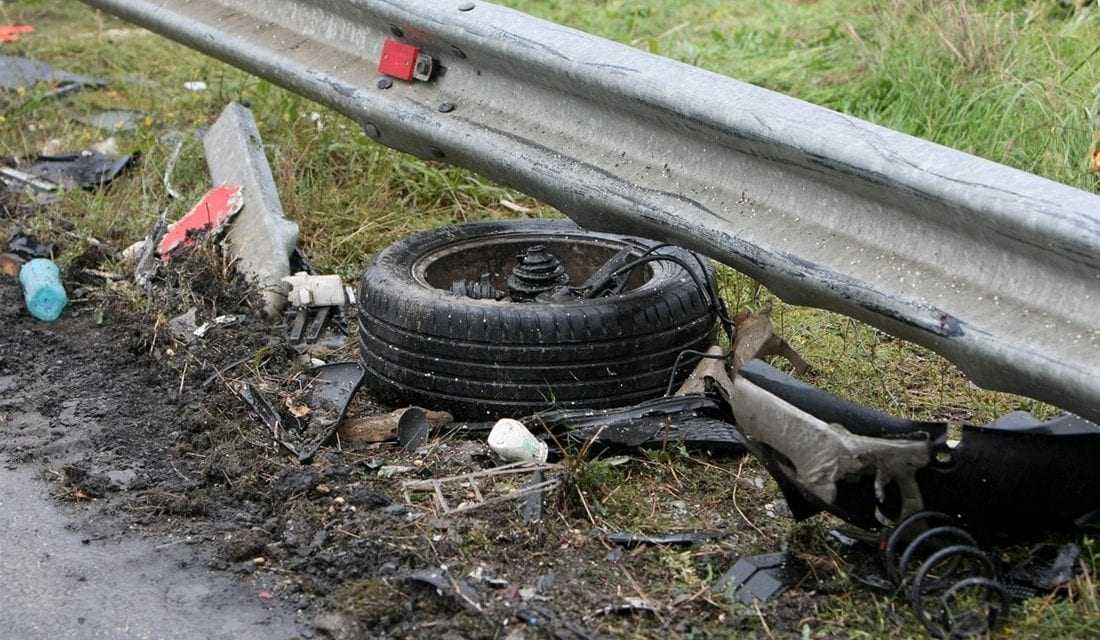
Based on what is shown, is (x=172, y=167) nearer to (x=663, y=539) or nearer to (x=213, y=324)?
(x=213, y=324)

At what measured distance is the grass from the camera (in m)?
4.74

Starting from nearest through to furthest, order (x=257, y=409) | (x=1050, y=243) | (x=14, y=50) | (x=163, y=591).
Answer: (x=1050, y=243) → (x=163, y=591) → (x=257, y=409) → (x=14, y=50)

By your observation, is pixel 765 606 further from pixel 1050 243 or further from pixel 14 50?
pixel 14 50

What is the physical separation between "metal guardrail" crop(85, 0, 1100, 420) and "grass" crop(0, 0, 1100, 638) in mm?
697

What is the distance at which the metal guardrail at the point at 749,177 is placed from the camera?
9.86ft

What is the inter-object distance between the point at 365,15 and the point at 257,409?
4.50 ft

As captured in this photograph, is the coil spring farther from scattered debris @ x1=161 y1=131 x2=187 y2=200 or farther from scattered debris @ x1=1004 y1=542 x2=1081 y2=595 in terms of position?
scattered debris @ x1=161 y1=131 x2=187 y2=200

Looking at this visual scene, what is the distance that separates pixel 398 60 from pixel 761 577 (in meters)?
2.17

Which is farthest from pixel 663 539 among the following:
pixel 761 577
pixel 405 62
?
pixel 405 62

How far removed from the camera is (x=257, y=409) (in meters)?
4.38

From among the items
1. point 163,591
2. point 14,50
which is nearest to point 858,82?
point 163,591

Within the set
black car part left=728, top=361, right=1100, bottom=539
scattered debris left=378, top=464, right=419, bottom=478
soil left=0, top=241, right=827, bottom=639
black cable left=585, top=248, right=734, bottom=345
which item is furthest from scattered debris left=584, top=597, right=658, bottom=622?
black cable left=585, top=248, right=734, bottom=345

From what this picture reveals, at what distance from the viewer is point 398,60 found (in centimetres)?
450

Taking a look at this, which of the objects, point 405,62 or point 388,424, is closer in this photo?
point 388,424
